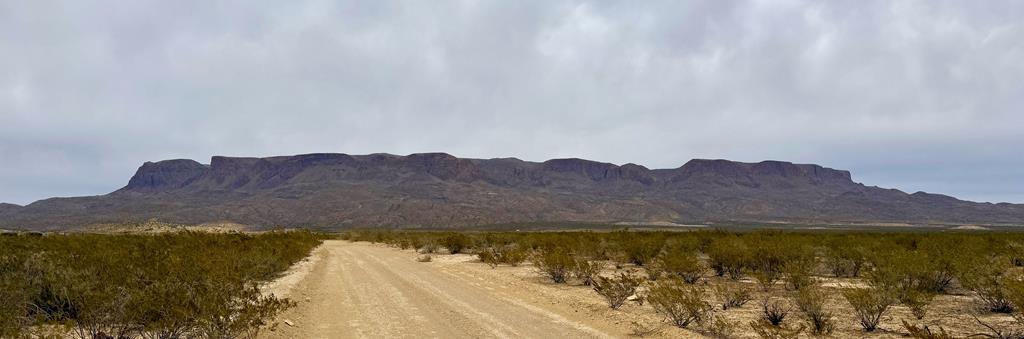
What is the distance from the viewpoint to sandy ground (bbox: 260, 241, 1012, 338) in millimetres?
10648

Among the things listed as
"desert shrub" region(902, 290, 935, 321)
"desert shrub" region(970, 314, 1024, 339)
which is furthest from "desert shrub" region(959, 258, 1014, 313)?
"desert shrub" region(902, 290, 935, 321)

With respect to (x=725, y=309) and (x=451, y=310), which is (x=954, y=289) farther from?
(x=451, y=310)

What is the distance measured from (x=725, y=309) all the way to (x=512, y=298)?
556 cm

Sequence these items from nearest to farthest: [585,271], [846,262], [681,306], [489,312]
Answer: [681,306], [489,312], [585,271], [846,262]

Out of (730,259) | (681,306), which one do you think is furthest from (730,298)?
(730,259)

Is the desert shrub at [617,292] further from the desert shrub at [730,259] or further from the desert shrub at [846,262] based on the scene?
the desert shrub at [846,262]

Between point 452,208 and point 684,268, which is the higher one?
point 452,208

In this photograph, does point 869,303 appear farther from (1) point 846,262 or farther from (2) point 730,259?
(1) point 846,262

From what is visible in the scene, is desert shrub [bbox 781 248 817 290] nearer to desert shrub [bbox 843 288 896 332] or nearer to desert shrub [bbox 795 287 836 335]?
desert shrub [bbox 843 288 896 332]

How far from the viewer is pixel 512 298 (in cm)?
1547

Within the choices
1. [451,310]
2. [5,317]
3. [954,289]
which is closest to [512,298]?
[451,310]

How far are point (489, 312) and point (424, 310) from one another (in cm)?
153

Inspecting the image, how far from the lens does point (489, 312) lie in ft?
42.0

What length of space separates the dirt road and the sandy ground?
0.02 metres
